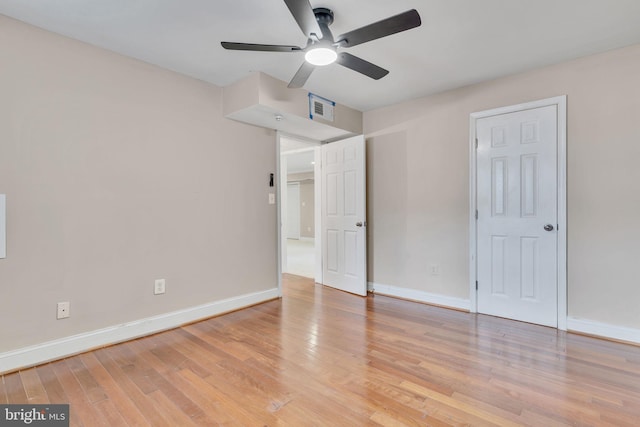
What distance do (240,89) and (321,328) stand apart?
2439 millimetres

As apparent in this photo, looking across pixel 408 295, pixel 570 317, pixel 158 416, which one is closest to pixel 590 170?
pixel 570 317

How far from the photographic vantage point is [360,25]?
2.23 m

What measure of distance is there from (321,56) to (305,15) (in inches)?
14.5

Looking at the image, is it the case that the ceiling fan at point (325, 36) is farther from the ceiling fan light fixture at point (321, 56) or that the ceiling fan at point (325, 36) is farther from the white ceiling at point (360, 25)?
the white ceiling at point (360, 25)

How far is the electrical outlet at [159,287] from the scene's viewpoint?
2849 millimetres

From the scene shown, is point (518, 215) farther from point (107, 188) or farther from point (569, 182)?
point (107, 188)

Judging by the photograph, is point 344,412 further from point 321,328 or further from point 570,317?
point 570,317

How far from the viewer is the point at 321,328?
2.92m

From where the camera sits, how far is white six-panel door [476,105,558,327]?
2906 millimetres

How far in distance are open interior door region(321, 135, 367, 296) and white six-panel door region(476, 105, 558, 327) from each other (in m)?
1.33

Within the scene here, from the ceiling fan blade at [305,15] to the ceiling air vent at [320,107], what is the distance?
1.45 metres

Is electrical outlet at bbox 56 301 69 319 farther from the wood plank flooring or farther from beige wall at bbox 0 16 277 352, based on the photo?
the wood plank flooring

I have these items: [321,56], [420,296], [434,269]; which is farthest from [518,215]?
[321,56]

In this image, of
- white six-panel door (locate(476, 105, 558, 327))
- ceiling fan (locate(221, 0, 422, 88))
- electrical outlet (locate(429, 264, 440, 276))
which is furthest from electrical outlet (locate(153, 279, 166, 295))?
white six-panel door (locate(476, 105, 558, 327))
